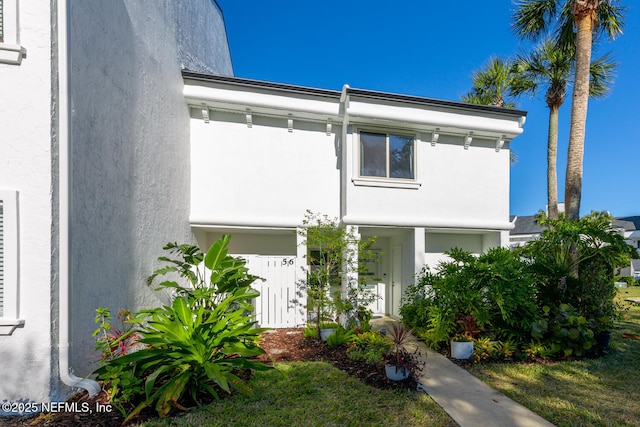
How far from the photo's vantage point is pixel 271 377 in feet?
16.2

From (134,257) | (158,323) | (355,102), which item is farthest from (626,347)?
(134,257)

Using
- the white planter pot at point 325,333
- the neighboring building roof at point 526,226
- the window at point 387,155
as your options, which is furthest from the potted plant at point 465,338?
the neighboring building roof at point 526,226

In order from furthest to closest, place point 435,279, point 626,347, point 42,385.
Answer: point 435,279
point 626,347
point 42,385

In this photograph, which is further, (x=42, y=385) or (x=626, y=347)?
(x=626, y=347)

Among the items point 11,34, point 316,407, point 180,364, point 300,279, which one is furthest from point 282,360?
point 11,34

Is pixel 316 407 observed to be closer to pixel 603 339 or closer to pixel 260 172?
pixel 260 172

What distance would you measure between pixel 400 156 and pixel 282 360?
6.27 metres

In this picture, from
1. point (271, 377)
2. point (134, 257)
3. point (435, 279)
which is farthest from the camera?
point (435, 279)

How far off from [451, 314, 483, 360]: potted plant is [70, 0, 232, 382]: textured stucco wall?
6317 mm

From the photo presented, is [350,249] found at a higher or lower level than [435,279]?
higher

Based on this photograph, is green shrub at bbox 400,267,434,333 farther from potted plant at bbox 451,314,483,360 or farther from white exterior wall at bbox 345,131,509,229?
white exterior wall at bbox 345,131,509,229

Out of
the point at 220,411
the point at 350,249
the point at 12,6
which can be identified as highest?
the point at 12,6

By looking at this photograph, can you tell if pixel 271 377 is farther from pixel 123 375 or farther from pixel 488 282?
pixel 488 282

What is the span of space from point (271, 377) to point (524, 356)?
16.6ft
